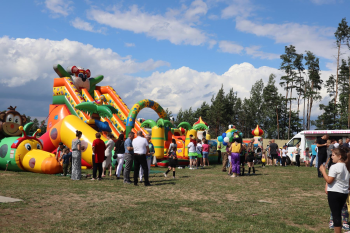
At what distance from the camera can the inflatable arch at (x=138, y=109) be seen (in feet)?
54.3

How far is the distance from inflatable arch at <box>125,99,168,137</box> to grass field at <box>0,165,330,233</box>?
7.50 metres

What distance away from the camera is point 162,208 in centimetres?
602

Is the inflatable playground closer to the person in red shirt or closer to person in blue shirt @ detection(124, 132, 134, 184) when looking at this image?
the person in red shirt

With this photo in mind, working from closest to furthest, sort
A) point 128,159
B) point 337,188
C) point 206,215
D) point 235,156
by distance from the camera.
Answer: point 337,188 → point 206,215 → point 128,159 → point 235,156

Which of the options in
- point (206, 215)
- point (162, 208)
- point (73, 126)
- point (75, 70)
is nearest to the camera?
point (206, 215)

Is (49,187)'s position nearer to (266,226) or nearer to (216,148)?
(266,226)

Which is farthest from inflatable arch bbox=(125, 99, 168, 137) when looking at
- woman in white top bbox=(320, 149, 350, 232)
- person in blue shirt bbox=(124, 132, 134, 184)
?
woman in white top bbox=(320, 149, 350, 232)

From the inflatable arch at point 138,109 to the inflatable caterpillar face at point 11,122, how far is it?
5.06 meters

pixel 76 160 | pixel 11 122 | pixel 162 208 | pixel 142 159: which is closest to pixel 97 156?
pixel 76 160

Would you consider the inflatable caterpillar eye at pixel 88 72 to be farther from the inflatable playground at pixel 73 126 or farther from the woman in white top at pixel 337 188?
the woman in white top at pixel 337 188

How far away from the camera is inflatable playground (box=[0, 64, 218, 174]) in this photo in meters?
11.9

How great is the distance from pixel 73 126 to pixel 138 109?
196 inches

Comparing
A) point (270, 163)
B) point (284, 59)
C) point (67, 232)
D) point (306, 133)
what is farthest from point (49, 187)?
point (284, 59)

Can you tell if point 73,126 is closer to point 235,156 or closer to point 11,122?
point 11,122
